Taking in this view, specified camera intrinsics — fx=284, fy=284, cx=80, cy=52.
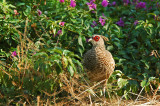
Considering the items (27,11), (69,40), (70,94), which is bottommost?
(70,94)

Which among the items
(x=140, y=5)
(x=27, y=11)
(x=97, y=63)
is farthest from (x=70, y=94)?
(x=140, y=5)

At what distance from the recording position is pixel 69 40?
4973 mm

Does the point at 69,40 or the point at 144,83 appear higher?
the point at 69,40

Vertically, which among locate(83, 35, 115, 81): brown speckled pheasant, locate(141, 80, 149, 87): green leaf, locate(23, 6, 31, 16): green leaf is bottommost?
locate(141, 80, 149, 87): green leaf

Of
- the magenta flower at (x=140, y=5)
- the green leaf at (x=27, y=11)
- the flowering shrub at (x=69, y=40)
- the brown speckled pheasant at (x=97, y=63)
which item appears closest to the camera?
the flowering shrub at (x=69, y=40)

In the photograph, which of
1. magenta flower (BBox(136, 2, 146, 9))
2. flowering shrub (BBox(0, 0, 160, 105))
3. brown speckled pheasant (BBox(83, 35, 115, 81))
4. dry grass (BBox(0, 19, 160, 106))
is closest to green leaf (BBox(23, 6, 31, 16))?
flowering shrub (BBox(0, 0, 160, 105))

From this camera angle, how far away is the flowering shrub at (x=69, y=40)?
161 inches

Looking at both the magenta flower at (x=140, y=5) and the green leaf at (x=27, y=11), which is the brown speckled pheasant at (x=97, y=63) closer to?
the green leaf at (x=27, y=11)

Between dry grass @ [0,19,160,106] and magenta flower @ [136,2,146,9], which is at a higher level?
Result: magenta flower @ [136,2,146,9]

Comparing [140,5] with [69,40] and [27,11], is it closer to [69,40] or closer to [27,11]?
[69,40]

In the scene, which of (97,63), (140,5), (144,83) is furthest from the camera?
(140,5)

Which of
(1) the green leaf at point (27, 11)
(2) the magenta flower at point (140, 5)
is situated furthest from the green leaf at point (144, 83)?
(1) the green leaf at point (27, 11)

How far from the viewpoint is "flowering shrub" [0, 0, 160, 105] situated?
4.08 metres

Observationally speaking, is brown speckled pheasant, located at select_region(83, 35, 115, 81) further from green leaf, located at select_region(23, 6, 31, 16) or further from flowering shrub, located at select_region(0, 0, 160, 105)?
green leaf, located at select_region(23, 6, 31, 16)
